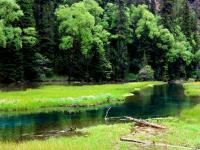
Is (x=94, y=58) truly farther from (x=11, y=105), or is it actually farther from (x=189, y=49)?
(x=11, y=105)

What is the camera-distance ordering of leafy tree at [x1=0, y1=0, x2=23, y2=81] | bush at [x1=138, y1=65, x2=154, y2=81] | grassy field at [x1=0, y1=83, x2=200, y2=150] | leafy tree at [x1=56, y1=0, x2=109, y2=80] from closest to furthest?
grassy field at [x1=0, y1=83, x2=200, y2=150] → leafy tree at [x1=0, y1=0, x2=23, y2=81] → leafy tree at [x1=56, y1=0, x2=109, y2=80] → bush at [x1=138, y1=65, x2=154, y2=81]

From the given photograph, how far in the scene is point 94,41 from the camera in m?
107

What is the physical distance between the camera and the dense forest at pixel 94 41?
87.4m

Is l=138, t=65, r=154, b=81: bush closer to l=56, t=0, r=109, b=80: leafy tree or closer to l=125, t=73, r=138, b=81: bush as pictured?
l=125, t=73, r=138, b=81: bush

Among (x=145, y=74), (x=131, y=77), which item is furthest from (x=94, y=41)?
(x=131, y=77)

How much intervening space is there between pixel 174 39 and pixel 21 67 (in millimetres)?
69292

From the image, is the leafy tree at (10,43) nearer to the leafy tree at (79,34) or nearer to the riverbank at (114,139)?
the leafy tree at (79,34)

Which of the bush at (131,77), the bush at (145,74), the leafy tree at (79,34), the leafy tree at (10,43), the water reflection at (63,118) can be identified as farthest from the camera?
the bush at (131,77)

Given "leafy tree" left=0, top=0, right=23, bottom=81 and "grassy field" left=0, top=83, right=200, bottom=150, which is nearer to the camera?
"grassy field" left=0, top=83, right=200, bottom=150

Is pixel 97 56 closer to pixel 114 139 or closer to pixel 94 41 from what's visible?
pixel 94 41

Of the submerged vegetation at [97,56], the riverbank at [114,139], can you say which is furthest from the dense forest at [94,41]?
the riverbank at [114,139]

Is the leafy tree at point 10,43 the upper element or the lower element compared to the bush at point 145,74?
upper

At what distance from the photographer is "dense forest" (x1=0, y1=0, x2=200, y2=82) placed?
8738cm

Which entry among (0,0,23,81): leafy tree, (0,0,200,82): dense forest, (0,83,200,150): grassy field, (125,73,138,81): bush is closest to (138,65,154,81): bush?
(0,0,200,82): dense forest
